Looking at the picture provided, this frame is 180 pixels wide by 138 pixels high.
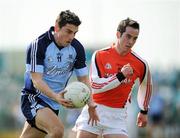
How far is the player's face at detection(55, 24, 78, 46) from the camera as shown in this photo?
1443 centimetres

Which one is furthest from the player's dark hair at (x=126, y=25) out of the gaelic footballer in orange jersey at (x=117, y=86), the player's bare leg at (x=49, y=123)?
the player's bare leg at (x=49, y=123)

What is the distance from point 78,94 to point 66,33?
100 centimetres

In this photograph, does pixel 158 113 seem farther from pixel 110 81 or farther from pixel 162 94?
pixel 110 81

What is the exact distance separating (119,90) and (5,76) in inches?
831

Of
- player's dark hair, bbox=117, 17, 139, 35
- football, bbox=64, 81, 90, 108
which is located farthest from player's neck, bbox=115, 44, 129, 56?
football, bbox=64, 81, 90, 108

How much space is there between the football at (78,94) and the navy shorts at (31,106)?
77 cm

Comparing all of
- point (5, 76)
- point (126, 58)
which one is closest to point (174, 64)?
point (5, 76)

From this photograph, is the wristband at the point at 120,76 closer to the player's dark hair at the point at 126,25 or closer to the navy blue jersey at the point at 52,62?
the navy blue jersey at the point at 52,62

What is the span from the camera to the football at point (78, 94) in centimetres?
1430

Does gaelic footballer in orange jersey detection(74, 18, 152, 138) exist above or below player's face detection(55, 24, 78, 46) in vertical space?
below

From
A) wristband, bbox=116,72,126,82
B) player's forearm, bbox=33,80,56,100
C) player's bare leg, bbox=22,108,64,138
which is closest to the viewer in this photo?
player's forearm, bbox=33,80,56,100

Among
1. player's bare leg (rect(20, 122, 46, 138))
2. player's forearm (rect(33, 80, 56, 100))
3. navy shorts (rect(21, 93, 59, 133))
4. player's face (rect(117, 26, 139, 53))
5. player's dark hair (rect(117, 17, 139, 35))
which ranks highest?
player's dark hair (rect(117, 17, 139, 35))

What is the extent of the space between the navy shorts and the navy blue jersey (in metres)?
0.05

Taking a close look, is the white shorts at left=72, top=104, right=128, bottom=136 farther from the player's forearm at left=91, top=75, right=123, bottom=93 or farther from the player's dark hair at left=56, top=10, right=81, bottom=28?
the player's dark hair at left=56, top=10, right=81, bottom=28
